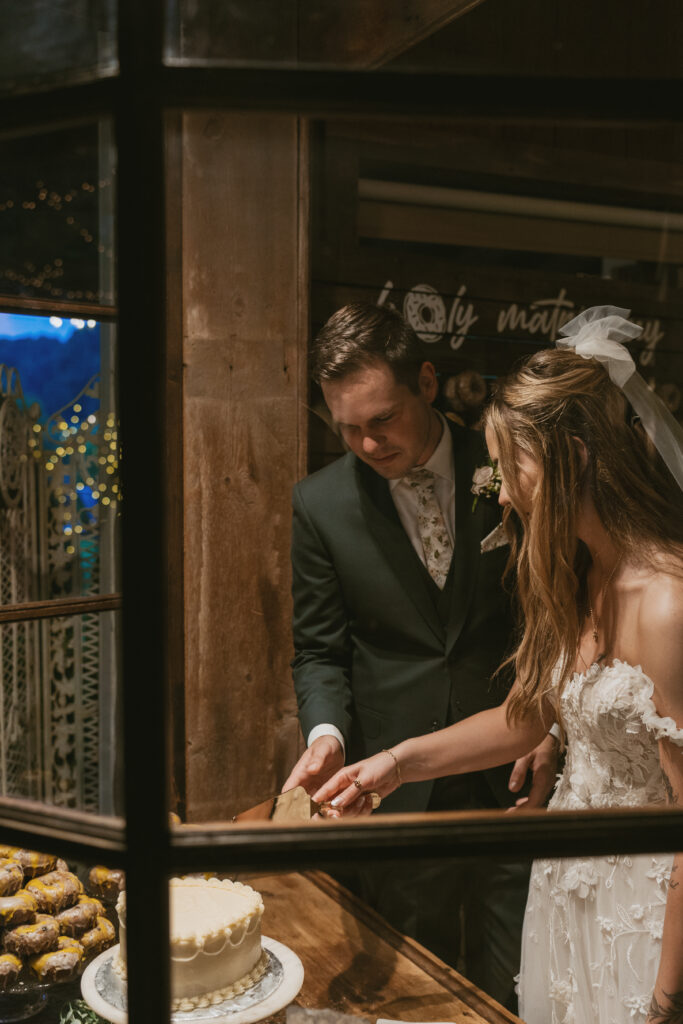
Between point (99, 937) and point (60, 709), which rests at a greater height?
point (60, 709)

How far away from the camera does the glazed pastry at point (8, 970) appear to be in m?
0.81

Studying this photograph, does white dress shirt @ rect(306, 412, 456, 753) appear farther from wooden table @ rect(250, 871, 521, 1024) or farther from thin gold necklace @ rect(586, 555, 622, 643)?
wooden table @ rect(250, 871, 521, 1024)

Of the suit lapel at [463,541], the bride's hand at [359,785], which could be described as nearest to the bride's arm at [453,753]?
the bride's hand at [359,785]

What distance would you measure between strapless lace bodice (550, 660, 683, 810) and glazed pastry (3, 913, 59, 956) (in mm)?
587

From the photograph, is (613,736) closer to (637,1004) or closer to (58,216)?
(637,1004)

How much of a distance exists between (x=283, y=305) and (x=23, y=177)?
390 millimetres

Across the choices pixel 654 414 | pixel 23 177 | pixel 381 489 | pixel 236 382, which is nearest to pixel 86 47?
pixel 23 177

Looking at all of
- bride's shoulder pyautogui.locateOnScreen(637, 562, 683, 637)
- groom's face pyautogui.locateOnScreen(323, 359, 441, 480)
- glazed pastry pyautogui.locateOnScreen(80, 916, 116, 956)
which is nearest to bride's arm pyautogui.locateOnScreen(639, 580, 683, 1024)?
bride's shoulder pyautogui.locateOnScreen(637, 562, 683, 637)

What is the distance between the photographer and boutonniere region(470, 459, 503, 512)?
0.95 meters

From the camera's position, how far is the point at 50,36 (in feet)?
2.95

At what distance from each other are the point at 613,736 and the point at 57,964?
62 centimetres

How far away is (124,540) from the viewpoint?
36 cm

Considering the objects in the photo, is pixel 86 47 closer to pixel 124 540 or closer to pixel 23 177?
pixel 23 177

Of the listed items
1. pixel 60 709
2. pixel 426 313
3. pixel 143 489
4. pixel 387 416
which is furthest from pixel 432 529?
pixel 143 489
